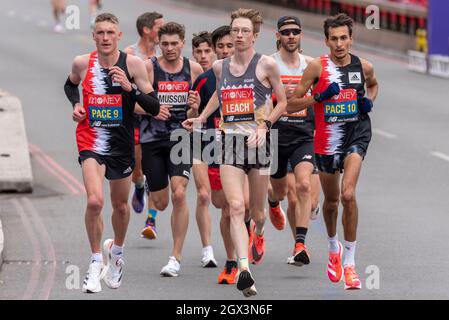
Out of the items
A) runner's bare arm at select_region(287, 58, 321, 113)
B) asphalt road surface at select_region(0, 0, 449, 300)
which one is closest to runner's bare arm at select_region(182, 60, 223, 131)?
runner's bare arm at select_region(287, 58, 321, 113)

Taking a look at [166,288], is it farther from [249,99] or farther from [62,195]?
[62,195]

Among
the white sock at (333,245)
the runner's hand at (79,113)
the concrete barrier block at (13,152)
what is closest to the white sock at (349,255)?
the white sock at (333,245)

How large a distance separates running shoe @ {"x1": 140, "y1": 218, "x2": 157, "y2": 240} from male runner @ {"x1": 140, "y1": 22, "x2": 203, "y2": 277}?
160 centimetres

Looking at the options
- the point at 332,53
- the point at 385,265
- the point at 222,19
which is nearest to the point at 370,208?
the point at 385,265

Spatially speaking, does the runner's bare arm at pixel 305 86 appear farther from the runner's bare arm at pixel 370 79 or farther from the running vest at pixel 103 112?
the running vest at pixel 103 112

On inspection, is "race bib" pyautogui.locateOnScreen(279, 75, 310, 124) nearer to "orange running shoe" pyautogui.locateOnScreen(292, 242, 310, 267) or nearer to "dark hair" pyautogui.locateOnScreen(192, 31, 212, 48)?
"dark hair" pyautogui.locateOnScreen(192, 31, 212, 48)

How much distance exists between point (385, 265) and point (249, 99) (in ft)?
8.01

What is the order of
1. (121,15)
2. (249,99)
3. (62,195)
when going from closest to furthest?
(249,99)
(62,195)
(121,15)

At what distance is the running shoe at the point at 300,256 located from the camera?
14602mm

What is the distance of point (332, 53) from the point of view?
13.6m

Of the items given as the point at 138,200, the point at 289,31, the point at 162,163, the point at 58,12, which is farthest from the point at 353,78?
the point at 58,12

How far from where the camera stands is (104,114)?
1343cm

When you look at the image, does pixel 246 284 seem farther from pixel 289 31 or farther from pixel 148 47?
pixel 148 47

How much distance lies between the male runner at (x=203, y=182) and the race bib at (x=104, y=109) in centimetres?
98
